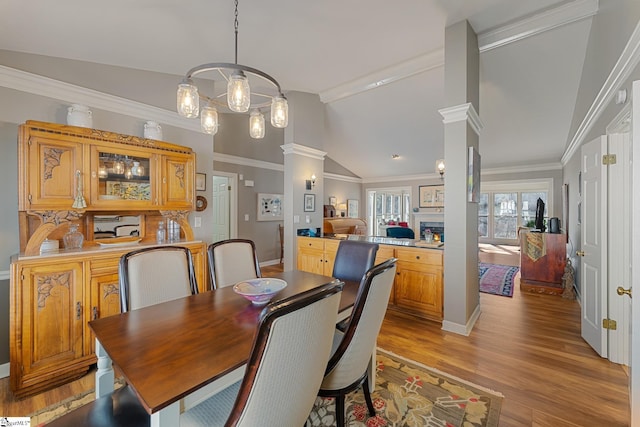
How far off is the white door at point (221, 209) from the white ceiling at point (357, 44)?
96.9 inches

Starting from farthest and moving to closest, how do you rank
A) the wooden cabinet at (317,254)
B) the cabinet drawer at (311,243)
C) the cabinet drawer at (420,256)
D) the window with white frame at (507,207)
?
the window with white frame at (507,207) < the cabinet drawer at (311,243) < the wooden cabinet at (317,254) < the cabinet drawer at (420,256)

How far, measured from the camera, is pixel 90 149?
7.44 feet

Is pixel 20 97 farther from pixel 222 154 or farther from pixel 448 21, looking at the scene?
pixel 448 21

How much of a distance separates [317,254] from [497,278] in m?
3.33

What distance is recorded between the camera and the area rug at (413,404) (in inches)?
65.4

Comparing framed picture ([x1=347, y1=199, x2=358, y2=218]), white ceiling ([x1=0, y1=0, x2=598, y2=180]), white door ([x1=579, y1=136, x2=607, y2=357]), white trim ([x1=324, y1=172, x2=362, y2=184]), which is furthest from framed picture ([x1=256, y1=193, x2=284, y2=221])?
white door ([x1=579, y1=136, x2=607, y2=357])

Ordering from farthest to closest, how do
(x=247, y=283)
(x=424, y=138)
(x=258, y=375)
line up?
1. (x=424, y=138)
2. (x=247, y=283)
3. (x=258, y=375)

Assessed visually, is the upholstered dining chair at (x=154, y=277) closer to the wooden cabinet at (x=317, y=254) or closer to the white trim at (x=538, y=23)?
the wooden cabinet at (x=317, y=254)

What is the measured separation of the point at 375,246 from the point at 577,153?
4.54 meters

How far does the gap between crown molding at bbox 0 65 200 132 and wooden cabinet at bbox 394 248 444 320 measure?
124 inches

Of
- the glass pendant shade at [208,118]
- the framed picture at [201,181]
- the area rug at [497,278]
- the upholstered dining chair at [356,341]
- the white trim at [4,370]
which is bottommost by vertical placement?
the white trim at [4,370]

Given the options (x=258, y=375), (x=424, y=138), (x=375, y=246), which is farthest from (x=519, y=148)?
(x=258, y=375)

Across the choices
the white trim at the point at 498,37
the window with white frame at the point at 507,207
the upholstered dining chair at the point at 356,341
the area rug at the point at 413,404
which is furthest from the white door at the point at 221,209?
the window with white frame at the point at 507,207

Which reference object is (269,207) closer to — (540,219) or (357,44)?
(357,44)
